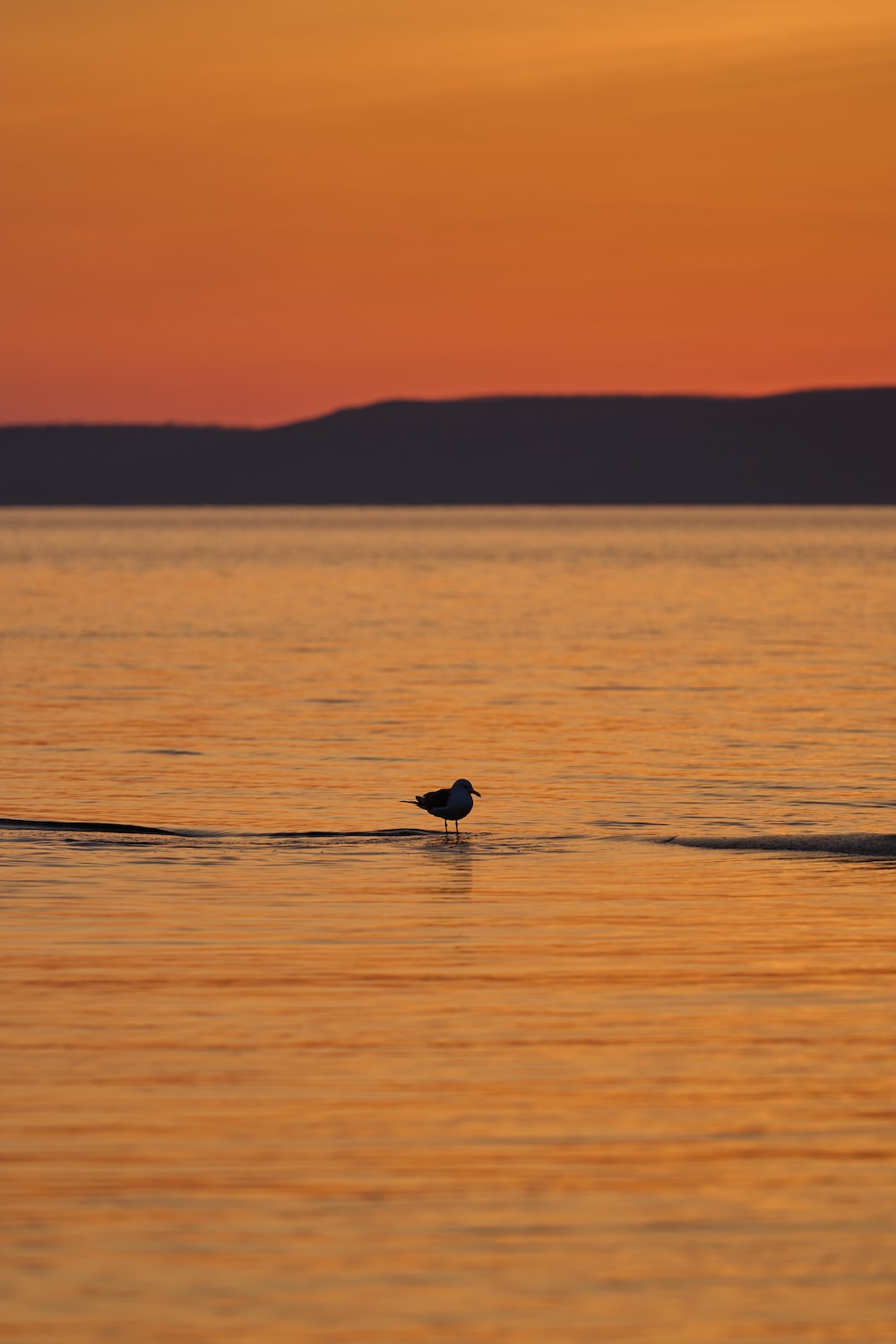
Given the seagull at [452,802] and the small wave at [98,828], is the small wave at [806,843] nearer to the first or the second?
the seagull at [452,802]

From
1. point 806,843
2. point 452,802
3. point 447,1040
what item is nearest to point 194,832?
point 452,802

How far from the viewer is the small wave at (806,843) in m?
25.9

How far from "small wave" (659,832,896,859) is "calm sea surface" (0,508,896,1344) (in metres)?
0.08

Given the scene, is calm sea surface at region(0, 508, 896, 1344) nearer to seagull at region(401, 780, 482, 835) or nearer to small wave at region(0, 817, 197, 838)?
small wave at region(0, 817, 197, 838)

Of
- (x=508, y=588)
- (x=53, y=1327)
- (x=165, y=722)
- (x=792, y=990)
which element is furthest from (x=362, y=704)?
(x=508, y=588)

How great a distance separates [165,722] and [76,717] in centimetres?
215

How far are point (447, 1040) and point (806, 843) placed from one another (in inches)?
475

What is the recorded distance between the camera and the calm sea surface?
10.3 m

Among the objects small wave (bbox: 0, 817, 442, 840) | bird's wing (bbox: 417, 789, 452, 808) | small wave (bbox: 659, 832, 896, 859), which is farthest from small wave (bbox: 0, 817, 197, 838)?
small wave (bbox: 659, 832, 896, 859)

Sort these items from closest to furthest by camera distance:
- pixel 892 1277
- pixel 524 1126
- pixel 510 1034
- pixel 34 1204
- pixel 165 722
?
1. pixel 892 1277
2. pixel 34 1204
3. pixel 524 1126
4. pixel 510 1034
5. pixel 165 722

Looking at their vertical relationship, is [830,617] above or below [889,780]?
above

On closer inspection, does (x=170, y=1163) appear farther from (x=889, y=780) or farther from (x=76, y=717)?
(x=76, y=717)

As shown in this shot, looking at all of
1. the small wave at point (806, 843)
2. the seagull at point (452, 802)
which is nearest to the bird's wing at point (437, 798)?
the seagull at point (452, 802)

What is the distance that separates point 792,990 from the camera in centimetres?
1698
